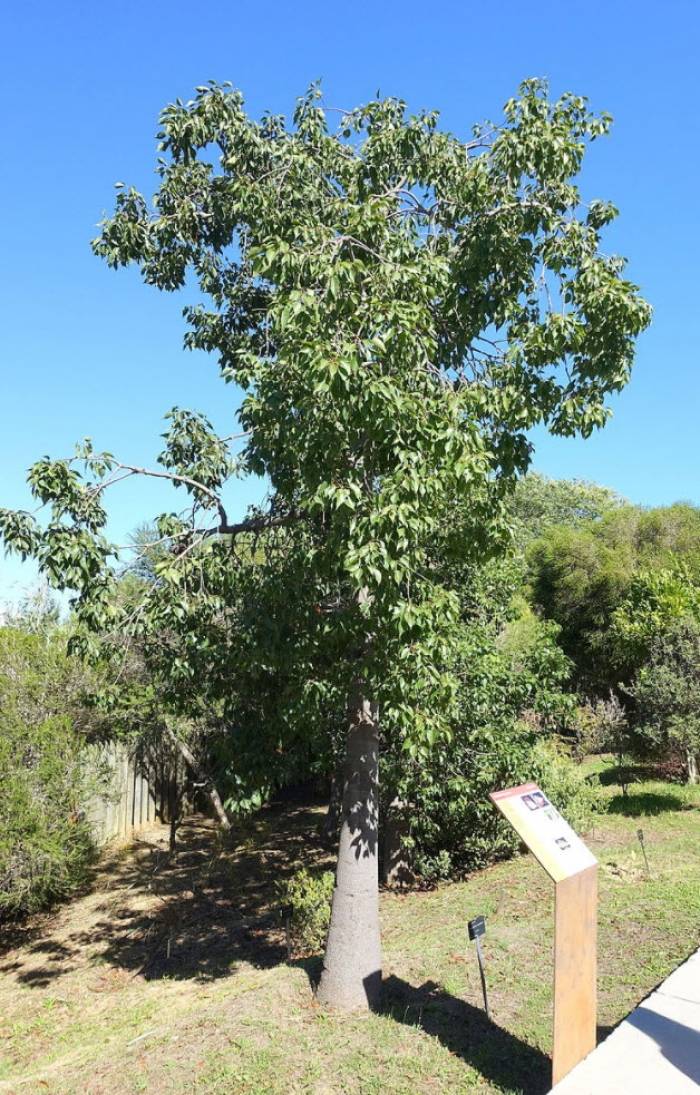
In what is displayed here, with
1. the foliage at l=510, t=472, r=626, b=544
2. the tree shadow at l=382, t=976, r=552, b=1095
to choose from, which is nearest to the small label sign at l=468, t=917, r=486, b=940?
the tree shadow at l=382, t=976, r=552, b=1095

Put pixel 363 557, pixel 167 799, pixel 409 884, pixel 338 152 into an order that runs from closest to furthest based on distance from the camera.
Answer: pixel 363 557, pixel 338 152, pixel 409 884, pixel 167 799

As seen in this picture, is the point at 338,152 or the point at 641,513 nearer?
the point at 338,152

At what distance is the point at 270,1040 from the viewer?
4.88 metres

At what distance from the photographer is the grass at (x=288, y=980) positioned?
4.52 meters

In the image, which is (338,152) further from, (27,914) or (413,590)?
(27,914)

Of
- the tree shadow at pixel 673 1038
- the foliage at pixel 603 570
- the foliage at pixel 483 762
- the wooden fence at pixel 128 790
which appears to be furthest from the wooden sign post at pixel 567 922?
the foliage at pixel 603 570

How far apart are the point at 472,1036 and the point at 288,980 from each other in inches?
68.6

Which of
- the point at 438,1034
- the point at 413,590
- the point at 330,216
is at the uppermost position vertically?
the point at 330,216

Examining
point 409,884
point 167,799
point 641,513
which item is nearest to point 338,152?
point 409,884

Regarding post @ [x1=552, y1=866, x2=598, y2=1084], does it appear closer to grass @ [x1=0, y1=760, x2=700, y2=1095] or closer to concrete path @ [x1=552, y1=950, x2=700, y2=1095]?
concrete path @ [x1=552, y1=950, x2=700, y2=1095]

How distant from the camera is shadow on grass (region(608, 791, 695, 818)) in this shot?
11648 mm

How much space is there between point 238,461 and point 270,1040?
4083 mm

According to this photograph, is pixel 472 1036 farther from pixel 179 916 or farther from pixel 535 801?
pixel 179 916

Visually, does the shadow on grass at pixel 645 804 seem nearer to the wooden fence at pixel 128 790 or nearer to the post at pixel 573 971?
the wooden fence at pixel 128 790
